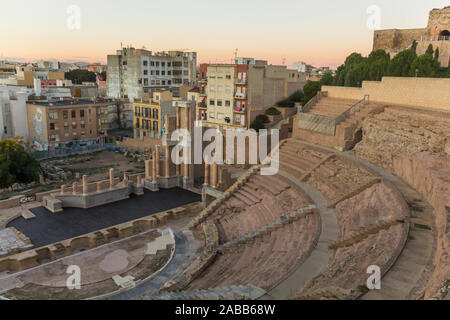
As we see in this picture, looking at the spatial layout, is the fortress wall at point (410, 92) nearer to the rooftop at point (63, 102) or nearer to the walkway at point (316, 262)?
the walkway at point (316, 262)

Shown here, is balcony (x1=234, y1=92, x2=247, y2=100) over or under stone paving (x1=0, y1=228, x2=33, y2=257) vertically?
over

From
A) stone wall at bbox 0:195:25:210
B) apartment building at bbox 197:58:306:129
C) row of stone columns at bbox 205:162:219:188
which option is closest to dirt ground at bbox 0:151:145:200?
stone wall at bbox 0:195:25:210

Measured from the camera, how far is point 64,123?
2024 inches

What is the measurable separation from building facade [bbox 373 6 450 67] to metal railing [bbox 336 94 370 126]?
24.3 m

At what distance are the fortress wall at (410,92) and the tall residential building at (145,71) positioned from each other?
50780mm

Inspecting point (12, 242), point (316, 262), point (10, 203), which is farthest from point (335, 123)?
point (10, 203)

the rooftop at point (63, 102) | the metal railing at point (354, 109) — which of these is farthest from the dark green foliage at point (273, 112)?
the rooftop at point (63, 102)

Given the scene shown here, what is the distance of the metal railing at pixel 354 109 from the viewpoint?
29195 millimetres

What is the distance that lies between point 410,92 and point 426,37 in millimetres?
36721

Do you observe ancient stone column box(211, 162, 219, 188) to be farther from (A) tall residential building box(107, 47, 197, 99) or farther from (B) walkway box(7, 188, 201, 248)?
(A) tall residential building box(107, 47, 197, 99)

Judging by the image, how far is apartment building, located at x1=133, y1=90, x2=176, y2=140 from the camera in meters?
57.1

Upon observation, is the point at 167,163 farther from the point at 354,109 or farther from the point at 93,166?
the point at 354,109
